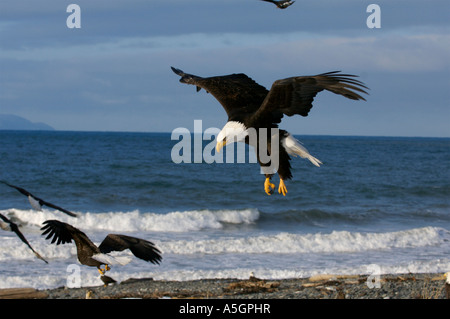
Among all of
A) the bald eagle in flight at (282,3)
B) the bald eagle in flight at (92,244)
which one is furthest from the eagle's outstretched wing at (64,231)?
the bald eagle in flight at (282,3)

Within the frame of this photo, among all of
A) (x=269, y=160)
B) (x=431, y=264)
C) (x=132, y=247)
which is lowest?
(x=431, y=264)

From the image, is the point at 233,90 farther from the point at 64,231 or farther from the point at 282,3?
the point at 64,231

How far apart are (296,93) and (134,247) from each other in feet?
7.62

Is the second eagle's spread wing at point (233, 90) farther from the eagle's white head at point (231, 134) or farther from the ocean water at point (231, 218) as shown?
the ocean water at point (231, 218)

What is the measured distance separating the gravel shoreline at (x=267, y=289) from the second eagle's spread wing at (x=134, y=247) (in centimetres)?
218

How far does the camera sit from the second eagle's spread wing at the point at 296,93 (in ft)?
19.8

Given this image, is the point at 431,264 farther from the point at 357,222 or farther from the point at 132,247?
the point at 132,247

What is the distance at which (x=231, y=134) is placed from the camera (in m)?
6.38

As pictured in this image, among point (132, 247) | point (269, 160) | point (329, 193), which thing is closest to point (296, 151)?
point (269, 160)

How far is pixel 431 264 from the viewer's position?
12672 mm

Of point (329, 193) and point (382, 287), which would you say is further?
point (329, 193)
